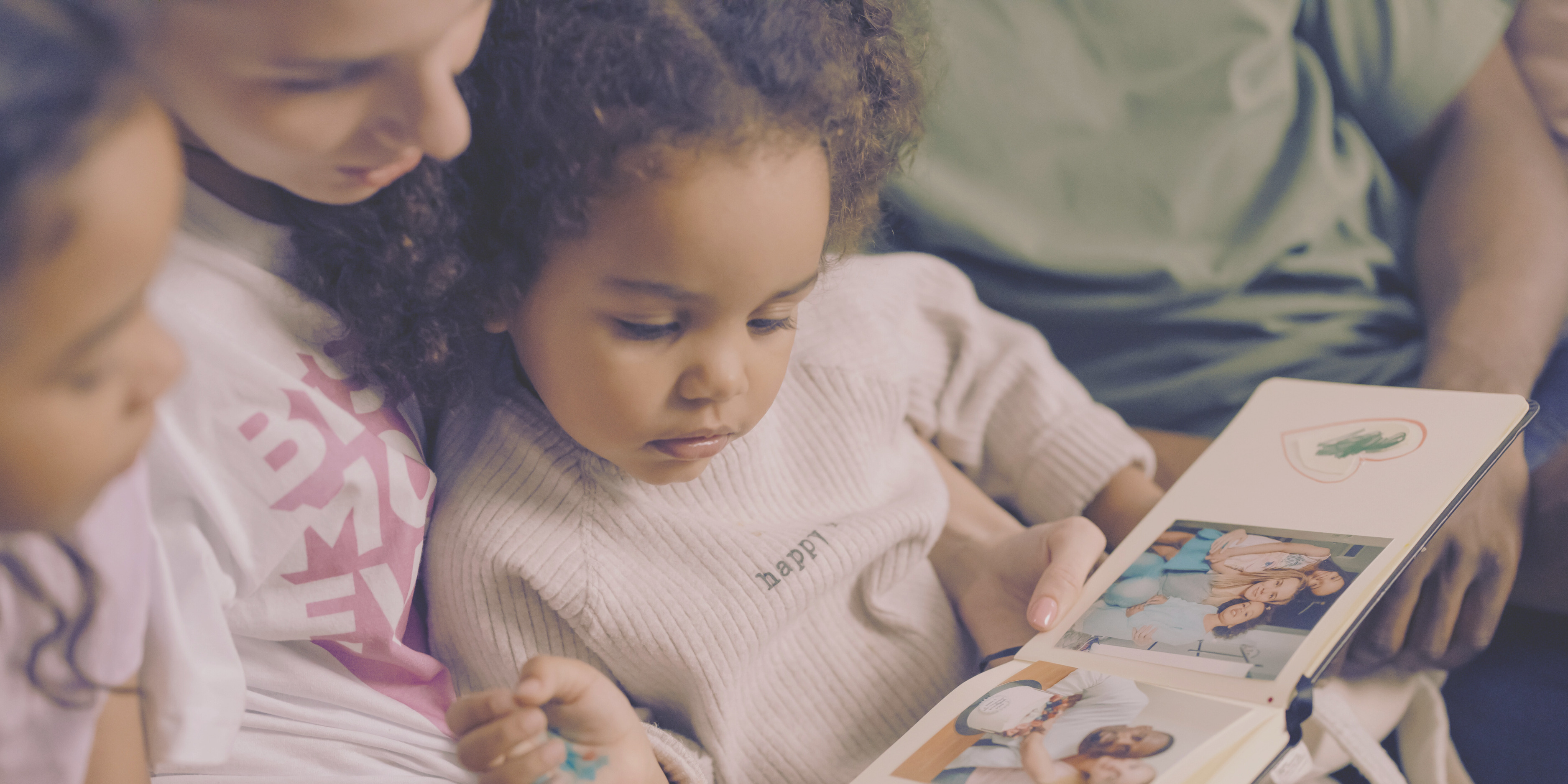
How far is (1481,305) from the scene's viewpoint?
3.27 ft

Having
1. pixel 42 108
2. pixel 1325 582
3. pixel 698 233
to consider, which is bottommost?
pixel 1325 582

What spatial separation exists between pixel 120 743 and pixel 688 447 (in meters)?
0.33

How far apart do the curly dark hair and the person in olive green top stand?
18.3 inches

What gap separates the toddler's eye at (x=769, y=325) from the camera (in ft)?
2.15

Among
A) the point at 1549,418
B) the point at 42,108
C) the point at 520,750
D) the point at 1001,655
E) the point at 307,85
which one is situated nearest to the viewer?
the point at 42,108

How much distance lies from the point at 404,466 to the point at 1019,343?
22.9 inches

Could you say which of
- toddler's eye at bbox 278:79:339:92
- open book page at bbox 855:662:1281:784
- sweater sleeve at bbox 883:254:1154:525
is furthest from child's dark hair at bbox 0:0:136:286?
sweater sleeve at bbox 883:254:1154:525

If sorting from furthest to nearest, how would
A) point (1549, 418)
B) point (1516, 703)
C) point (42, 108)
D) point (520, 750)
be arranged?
point (1549, 418), point (1516, 703), point (520, 750), point (42, 108)

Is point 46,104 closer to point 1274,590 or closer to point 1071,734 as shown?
point 1071,734

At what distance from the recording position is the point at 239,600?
57 centimetres

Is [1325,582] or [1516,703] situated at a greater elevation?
[1325,582]

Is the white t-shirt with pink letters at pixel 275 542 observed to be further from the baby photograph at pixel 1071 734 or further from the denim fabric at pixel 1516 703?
the denim fabric at pixel 1516 703

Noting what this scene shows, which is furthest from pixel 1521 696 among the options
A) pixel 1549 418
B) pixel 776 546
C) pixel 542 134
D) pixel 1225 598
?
pixel 542 134

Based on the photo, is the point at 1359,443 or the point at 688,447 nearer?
the point at 688,447
